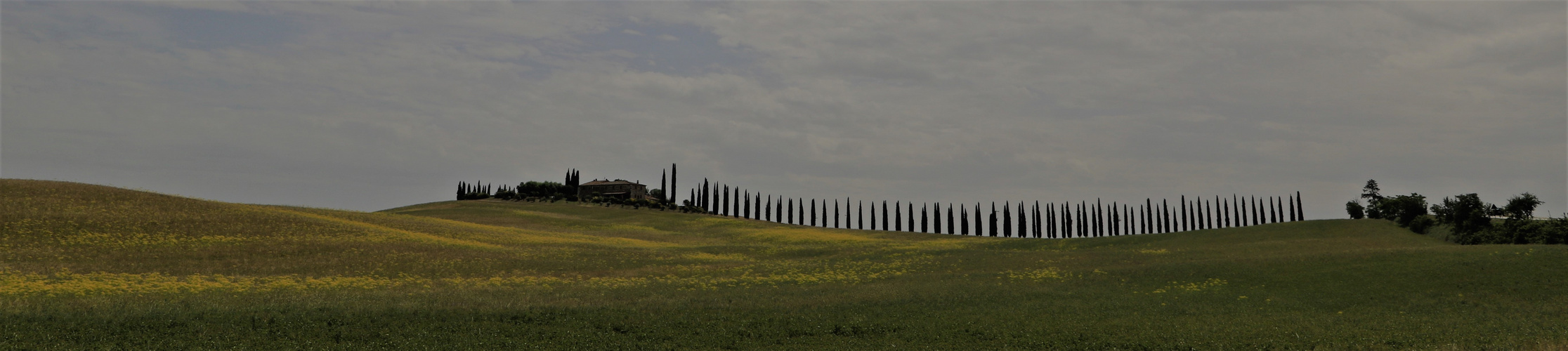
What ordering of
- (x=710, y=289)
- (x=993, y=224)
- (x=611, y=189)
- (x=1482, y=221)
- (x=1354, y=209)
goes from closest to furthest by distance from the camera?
(x=710, y=289) < (x=1482, y=221) < (x=1354, y=209) < (x=993, y=224) < (x=611, y=189)

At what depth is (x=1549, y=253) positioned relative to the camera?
42.7 metres

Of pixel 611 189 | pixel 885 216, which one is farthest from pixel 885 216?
pixel 611 189

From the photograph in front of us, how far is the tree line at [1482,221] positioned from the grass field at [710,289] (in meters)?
2.77

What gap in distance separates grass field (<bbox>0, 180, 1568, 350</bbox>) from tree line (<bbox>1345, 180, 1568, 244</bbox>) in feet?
9.09

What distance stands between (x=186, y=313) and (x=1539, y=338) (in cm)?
4317

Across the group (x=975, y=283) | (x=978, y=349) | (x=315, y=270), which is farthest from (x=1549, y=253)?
(x=315, y=270)

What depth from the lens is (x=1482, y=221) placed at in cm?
5903

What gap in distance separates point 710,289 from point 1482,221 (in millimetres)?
54243

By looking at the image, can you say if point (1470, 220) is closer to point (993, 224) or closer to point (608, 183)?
point (993, 224)

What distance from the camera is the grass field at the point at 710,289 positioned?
27.2 m

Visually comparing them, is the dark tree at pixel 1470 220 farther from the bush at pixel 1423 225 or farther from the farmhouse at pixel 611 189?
the farmhouse at pixel 611 189

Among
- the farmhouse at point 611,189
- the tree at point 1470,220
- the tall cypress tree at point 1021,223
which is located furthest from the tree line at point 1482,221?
the farmhouse at point 611,189

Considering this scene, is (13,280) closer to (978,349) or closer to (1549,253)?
(978,349)

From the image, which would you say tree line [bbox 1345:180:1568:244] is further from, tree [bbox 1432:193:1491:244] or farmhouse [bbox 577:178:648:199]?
farmhouse [bbox 577:178:648:199]
